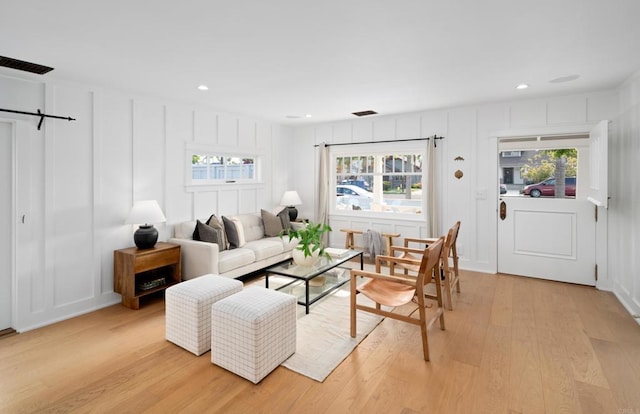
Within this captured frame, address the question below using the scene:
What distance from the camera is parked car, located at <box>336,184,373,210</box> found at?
6.00 metres

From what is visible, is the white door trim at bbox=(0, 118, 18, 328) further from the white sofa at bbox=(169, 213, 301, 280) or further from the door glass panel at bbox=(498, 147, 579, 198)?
the door glass panel at bbox=(498, 147, 579, 198)

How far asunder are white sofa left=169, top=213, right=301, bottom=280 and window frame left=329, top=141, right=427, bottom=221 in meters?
1.43

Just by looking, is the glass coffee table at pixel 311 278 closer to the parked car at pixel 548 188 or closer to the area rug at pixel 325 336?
the area rug at pixel 325 336

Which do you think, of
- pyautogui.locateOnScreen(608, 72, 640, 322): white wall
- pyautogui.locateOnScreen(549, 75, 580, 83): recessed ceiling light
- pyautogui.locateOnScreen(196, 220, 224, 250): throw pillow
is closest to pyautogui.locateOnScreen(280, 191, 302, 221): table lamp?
pyautogui.locateOnScreen(196, 220, 224, 250): throw pillow

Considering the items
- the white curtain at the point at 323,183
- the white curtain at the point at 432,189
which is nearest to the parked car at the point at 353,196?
the white curtain at the point at 323,183

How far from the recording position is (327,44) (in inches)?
102

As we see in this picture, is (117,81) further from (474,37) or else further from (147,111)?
(474,37)

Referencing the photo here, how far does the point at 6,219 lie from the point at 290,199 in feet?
12.4

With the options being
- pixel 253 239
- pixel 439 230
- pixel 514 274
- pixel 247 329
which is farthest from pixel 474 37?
pixel 253 239

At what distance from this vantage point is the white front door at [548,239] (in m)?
4.25

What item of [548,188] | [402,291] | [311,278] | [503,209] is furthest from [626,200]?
[311,278]

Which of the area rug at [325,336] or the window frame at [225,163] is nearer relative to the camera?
the area rug at [325,336]

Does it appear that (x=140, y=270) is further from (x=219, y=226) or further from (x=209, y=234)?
(x=219, y=226)

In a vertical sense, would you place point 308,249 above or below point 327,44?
below
